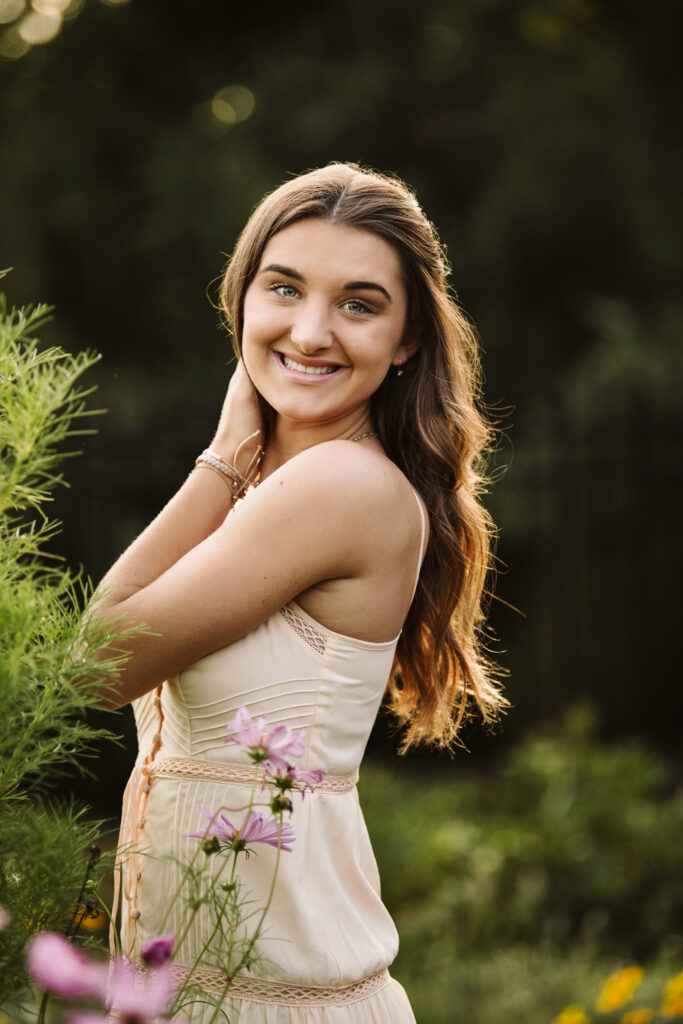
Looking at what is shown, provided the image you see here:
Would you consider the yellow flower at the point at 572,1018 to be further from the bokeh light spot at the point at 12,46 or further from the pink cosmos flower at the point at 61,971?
the bokeh light spot at the point at 12,46

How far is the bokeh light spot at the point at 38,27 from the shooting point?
8641 millimetres

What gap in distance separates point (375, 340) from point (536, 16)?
29.4 ft

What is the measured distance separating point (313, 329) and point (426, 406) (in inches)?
11.1

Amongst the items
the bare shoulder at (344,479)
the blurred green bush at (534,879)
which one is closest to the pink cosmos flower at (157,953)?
the bare shoulder at (344,479)

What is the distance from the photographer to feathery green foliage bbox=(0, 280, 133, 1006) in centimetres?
97

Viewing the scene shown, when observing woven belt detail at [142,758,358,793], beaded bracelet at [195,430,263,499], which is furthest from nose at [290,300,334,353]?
woven belt detail at [142,758,358,793]

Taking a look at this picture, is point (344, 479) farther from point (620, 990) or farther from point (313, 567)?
point (620, 990)

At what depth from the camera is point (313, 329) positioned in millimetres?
1692

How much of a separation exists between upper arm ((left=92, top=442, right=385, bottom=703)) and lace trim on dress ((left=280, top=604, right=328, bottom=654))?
5cm

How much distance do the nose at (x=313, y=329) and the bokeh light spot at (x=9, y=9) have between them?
8.01 metres

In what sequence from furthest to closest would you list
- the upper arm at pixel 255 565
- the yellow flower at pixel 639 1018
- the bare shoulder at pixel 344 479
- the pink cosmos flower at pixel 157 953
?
the yellow flower at pixel 639 1018 → the bare shoulder at pixel 344 479 → the upper arm at pixel 255 565 → the pink cosmos flower at pixel 157 953

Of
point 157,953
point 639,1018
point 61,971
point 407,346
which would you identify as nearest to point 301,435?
point 407,346

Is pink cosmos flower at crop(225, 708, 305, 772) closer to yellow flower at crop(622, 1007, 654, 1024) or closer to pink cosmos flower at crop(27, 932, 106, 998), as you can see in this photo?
pink cosmos flower at crop(27, 932, 106, 998)

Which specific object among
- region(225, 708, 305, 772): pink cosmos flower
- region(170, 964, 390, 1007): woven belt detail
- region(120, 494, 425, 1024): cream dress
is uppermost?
region(225, 708, 305, 772): pink cosmos flower
